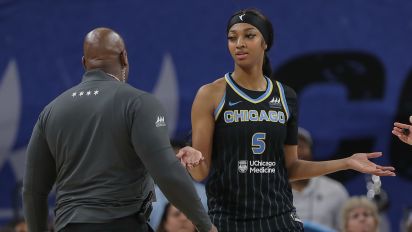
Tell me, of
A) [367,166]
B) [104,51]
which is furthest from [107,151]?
[367,166]

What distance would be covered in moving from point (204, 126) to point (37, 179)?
94 centimetres

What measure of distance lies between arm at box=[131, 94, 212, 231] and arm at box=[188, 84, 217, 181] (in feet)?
1.95

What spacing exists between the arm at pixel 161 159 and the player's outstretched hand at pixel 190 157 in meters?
0.11

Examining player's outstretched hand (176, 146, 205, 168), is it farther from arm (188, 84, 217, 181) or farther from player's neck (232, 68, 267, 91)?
player's neck (232, 68, 267, 91)

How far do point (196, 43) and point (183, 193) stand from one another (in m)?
4.33

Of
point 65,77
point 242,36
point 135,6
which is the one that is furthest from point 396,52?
point 242,36

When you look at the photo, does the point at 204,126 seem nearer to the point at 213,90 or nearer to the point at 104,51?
the point at 213,90

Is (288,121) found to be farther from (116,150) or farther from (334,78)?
(334,78)

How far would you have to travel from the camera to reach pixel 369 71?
28.5 ft

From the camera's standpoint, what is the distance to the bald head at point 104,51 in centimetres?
482

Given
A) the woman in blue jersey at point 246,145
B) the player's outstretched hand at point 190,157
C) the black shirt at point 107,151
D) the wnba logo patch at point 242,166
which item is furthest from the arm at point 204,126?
the black shirt at point 107,151

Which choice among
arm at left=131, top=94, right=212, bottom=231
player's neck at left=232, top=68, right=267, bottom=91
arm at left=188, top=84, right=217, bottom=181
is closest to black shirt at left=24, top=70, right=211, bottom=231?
arm at left=131, top=94, right=212, bottom=231

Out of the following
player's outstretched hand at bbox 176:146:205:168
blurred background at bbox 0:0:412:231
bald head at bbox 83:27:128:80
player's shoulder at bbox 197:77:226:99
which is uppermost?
bald head at bbox 83:27:128:80

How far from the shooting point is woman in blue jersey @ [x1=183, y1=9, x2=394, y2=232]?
17.2ft
